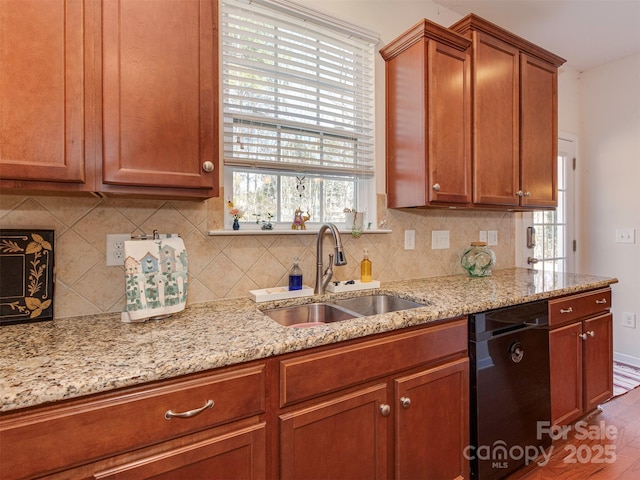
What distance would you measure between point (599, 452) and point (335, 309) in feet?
5.69

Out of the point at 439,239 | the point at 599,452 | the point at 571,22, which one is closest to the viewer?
the point at 599,452

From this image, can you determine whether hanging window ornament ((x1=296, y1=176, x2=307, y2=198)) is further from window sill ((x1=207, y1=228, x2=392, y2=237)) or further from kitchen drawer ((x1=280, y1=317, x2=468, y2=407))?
kitchen drawer ((x1=280, y1=317, x2=468, y2=407))

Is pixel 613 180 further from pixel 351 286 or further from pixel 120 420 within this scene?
pixel 120 420

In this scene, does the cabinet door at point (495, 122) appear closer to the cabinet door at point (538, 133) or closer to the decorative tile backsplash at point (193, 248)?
the cabinet door at point (538, 133)

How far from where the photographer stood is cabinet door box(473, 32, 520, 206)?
203cm

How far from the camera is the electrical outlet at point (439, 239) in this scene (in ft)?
7.57

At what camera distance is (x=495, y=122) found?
6.85 feet

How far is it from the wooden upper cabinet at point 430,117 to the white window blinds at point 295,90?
0.18 metres

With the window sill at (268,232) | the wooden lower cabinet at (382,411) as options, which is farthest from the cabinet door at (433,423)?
the window sill at (268,232)

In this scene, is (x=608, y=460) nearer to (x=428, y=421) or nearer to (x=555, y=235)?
(x=428, y=421)

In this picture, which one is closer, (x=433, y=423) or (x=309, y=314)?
(x=433, y=423)

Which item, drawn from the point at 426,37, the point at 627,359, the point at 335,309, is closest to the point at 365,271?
the point at 335,309

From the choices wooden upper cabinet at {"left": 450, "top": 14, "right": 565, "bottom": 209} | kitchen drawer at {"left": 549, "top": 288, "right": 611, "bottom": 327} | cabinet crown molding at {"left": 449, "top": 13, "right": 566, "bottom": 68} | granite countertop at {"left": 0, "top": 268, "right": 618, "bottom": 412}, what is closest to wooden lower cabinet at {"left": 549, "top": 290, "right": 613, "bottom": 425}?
kitchen drawer at {"left": 549, "top": 288, "right": 611, "bottom": 327}

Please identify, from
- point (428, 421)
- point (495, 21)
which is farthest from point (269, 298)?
point (495, 21)
